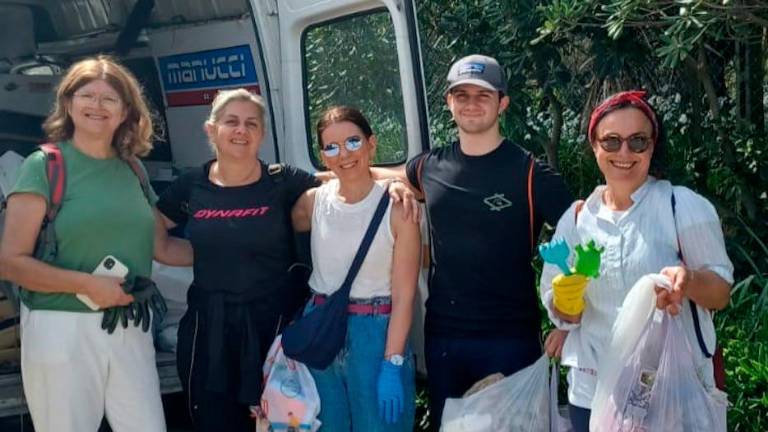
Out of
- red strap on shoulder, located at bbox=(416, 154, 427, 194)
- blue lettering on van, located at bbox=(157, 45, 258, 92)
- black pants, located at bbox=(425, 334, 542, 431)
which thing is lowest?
black pants, located at bbox=(425, 334, 542, 431)

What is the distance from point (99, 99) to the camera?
346 cm

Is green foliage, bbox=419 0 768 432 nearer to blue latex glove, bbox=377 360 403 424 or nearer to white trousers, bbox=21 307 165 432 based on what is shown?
blue latex glove, bbox=377 360 403 424

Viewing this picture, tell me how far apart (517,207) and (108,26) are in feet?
13.9

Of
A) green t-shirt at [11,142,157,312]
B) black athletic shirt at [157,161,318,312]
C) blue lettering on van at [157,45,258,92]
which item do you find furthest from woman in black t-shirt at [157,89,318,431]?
blue lettering on van at [157,45,258,92]

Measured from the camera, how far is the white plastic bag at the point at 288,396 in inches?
139

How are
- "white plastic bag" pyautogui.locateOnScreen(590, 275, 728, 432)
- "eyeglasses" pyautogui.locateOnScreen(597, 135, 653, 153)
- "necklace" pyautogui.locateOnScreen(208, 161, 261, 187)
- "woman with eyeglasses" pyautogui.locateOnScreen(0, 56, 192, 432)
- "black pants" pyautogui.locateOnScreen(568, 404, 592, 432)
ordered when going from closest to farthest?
"white plastic bag" pyautogui.locateOnScreen(590, 275, 728, 432) → "eyeglasses" pyautogui.locateOnScreen(597, 135, 653, 153) → "black pants" pyautogui.locateOnScreen(568, 404, 592, 432) → "woman with eyeglasses" pyautogui.locateOnScreen(0, 56, 192, 432) → "necklace" pyautogui.locateOnScreen(208, 161, 261, 187)

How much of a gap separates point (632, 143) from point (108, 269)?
5.75 ft

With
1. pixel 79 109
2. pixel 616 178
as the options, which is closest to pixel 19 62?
pixel 79 109

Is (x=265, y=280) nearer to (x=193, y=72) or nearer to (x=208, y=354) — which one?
(x=208, y=354)

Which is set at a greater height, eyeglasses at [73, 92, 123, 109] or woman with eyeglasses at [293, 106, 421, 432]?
eyeglasses at [73, 92, 123, 109]

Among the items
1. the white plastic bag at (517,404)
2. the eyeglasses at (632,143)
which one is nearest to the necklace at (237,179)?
the white plastic bag at (517,404)

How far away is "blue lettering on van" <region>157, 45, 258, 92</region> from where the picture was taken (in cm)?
562

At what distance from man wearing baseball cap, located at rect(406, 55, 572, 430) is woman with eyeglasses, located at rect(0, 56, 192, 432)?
3.43 ft

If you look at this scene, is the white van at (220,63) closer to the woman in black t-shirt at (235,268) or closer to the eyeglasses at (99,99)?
the woman in black t-shirt at (235,268)
